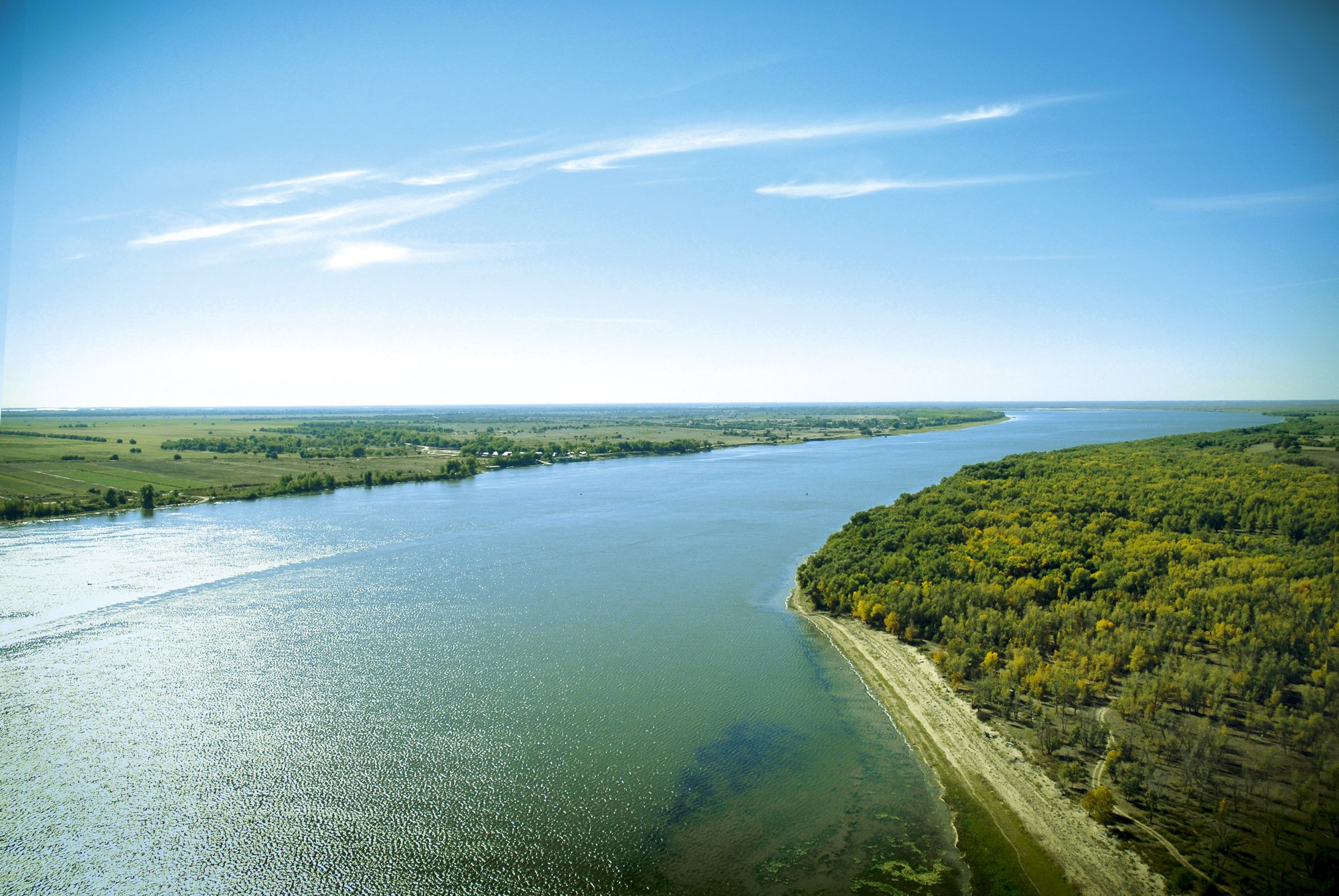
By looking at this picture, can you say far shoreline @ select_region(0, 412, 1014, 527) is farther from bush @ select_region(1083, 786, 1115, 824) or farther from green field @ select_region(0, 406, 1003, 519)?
bush @ select_region(1083, 786, 1115, 824)

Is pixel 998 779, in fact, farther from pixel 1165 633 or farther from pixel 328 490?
pixel 328 490

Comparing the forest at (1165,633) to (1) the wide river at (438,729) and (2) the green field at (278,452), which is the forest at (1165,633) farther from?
(2) the green field at (278,452)

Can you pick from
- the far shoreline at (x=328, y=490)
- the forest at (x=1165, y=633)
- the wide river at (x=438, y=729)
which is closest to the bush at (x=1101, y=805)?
the forest at (x=1165, y=633)

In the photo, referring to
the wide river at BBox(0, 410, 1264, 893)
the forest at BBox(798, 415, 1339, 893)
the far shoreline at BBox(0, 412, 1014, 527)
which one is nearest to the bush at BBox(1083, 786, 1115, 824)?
the forest at BBox(798, 415, 1339, 893)

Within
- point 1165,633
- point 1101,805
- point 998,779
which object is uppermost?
point 1165,633

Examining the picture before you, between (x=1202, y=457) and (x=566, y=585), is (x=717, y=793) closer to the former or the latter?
(x=566, y=585)

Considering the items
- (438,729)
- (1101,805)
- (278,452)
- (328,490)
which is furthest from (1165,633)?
(278,452)
